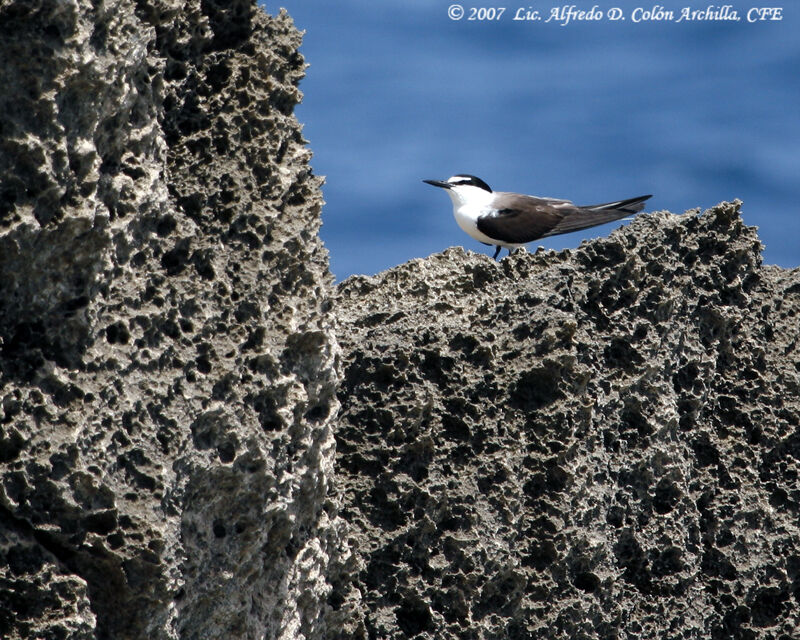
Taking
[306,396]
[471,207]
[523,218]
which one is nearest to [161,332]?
[306,396]

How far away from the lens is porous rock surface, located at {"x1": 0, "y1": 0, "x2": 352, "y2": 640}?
3279 millimetres

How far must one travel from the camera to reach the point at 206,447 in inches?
145

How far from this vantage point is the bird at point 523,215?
948 cm

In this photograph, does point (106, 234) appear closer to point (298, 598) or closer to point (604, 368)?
point (298, 598)

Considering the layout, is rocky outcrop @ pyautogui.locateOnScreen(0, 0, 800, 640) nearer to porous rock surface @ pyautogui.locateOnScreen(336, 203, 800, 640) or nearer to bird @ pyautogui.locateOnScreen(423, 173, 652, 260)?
porous rock surface @ pyautogui.locateOnScreen(336, 203, 800, 640)

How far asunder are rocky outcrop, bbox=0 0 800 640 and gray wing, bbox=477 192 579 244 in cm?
371

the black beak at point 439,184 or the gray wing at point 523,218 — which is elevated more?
the black beak at point 439,184

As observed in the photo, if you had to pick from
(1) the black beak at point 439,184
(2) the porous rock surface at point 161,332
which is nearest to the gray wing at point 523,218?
(1) the black beak at point 439,184

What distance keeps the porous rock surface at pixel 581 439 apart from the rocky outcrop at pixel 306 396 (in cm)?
1

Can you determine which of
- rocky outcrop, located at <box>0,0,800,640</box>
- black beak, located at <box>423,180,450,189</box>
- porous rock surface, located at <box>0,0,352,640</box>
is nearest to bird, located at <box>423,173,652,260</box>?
black beak, located at <box>423,180,450,189</box>

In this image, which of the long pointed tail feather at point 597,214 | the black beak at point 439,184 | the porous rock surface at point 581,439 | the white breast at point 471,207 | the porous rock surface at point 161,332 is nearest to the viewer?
the porous rock surface at point 161,332

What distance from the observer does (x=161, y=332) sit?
3.65 metres

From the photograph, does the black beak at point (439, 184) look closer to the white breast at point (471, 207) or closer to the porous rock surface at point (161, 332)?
the white breast at point (471, 207)

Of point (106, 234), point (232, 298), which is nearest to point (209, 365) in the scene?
point (232, 298)
